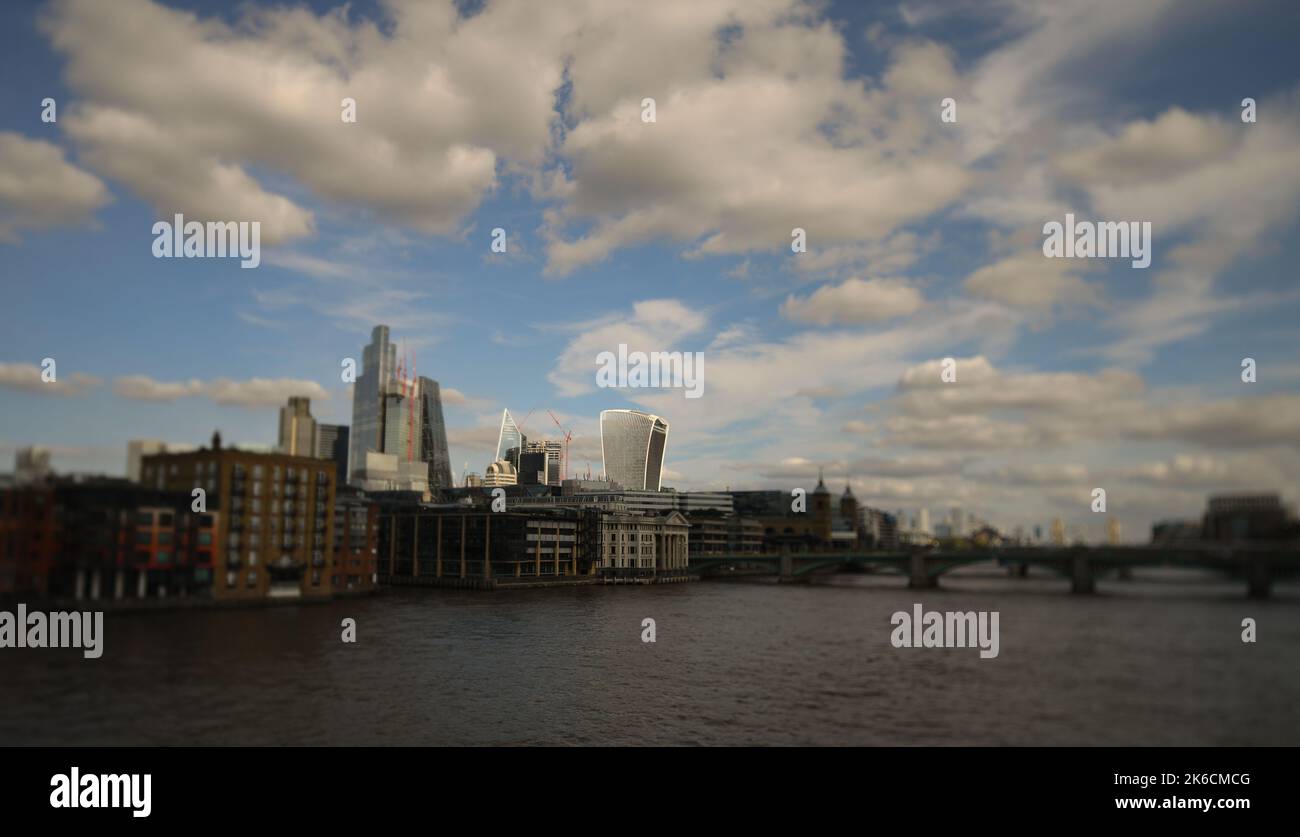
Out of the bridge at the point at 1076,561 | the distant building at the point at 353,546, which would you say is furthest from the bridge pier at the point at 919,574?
the distant building at the point at 353,546

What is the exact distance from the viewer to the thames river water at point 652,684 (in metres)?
27.2

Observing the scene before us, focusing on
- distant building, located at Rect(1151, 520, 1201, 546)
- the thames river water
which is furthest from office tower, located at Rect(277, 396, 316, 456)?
distant building, located at Rect(1151, 520, 1201, 546)

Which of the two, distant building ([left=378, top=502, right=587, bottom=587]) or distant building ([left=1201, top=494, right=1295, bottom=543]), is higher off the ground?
distant building ([left=1201, top=494, right=1295, bottom=543])

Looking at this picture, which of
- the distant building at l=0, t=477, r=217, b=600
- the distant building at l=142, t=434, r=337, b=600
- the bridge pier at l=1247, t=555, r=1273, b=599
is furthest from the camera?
the distant building at l=142, t=434, r=337, b=600

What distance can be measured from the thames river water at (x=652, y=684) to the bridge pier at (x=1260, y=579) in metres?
0.89

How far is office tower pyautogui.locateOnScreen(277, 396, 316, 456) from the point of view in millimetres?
56375

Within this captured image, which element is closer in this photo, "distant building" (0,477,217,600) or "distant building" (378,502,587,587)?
"distant building" (0,477,217,600)

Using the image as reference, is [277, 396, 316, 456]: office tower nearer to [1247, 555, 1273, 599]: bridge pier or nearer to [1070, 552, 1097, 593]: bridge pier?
[1247, 555, 1273, 599]: bridge pier

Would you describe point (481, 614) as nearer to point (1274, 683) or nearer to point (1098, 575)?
point (1274, 683)

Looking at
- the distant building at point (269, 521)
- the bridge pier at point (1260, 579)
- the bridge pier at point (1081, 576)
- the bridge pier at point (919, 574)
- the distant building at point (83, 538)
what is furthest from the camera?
the bridge pier at point (919, 574)
